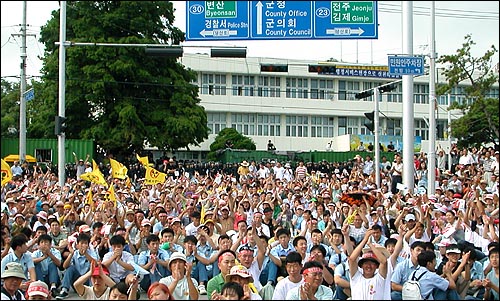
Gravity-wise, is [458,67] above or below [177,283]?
above

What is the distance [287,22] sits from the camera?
1509 cm

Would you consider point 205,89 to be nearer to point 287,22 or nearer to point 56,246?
point 287,22

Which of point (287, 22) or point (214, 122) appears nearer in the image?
point (287, 22)

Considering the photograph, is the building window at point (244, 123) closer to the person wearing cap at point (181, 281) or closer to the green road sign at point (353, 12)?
the green road sign at point (353, 12)

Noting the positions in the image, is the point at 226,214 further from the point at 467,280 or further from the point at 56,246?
the point at 467,280

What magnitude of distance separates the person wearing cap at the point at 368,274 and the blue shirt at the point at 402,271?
99 centimetres

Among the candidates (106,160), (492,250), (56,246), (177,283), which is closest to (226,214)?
(56,246)

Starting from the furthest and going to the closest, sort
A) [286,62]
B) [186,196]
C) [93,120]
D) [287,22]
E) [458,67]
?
[286,62] < [93,120] < [458,67] < [186,196] < [287,22]

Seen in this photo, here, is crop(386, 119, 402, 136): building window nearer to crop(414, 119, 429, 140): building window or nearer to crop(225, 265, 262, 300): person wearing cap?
crop(414, 119, 429, 140): building window

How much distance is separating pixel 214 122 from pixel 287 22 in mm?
38099

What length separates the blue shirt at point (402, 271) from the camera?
820 cm

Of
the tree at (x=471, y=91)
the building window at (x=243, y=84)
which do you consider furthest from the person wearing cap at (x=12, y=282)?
the building window at (x=243, y=84)

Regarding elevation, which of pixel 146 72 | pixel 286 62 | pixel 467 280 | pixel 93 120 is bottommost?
pixel 467 280

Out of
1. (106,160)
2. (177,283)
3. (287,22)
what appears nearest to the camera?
(177,283)
